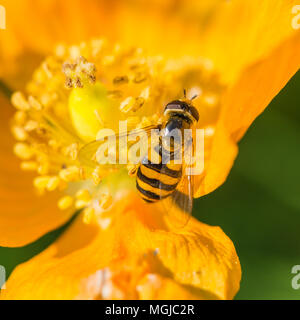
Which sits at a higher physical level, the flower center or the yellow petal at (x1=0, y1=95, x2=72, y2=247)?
the flower center

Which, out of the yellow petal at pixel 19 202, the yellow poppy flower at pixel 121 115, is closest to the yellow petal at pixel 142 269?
the yellow poppy flower at pixel 121 115

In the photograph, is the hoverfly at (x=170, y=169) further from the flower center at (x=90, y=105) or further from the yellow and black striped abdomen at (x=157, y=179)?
the flower center at (x=90, y=105)

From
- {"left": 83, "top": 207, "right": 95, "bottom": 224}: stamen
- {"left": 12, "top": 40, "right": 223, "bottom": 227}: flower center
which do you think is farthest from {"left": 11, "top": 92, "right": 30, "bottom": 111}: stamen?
{"left": 83, "top": 207, "right": 95, "bottom": 224}: stamen

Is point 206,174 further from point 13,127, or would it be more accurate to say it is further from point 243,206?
point 13,127

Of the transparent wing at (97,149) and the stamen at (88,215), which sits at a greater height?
the transparent wing at (97,149)

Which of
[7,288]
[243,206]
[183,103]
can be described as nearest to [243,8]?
[183,103]

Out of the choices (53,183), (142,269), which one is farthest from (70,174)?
(142,269)

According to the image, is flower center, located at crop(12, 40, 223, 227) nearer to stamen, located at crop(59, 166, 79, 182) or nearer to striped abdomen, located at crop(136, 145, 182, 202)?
stamen, located at crop(59, 166, 79, 182)
